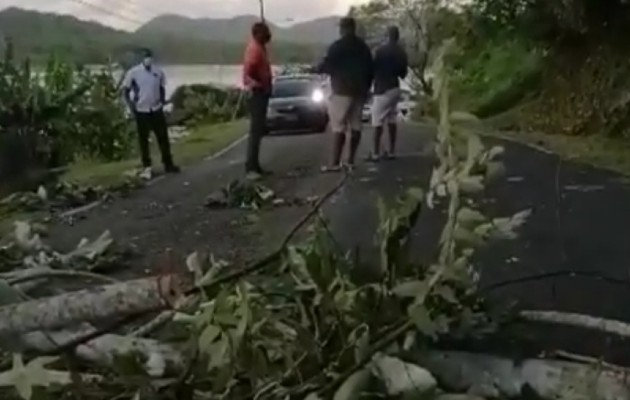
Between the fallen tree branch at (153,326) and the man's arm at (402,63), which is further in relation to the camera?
the man's arm at (402,63)

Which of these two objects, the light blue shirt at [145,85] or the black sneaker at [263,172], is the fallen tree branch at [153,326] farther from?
the light blue shirt at [145,85]

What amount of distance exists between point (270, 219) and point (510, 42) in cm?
1221

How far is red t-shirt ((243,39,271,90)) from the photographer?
35.6 feet

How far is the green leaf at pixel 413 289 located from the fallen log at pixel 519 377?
0.51ft

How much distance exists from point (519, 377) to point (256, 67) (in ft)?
25.5

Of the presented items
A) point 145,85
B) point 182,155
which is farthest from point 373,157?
point 182,155

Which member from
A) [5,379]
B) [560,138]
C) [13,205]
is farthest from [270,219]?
[560,138]

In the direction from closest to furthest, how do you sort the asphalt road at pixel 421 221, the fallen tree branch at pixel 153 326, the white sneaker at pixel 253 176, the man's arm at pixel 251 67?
Result: the fallen tree branch at pixel 153 326, the asphalt road at pixel 421 221, the white sneaker at pixel 253 176, the man's arm at pixel 251 67

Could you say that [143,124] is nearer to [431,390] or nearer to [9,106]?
[9,106]

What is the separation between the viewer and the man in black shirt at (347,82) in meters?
11.5

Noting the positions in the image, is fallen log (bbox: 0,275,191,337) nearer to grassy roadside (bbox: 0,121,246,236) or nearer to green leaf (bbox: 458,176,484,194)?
green leaf (bbox: 458,176,484,194)

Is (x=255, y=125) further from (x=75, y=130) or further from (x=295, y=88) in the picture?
(x=295, y=88)

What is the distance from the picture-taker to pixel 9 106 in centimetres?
1336

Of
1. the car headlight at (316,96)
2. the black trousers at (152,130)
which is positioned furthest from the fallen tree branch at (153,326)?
the car headlight at (316,96)
